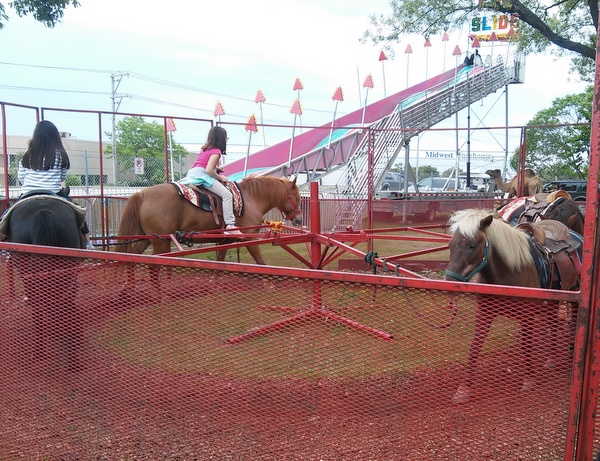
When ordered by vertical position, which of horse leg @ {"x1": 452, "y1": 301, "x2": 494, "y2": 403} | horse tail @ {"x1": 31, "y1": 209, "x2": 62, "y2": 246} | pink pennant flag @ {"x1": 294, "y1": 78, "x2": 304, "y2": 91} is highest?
pink pennant flag @ {"x1": 294, "y1": 78, "x2": 304, "y2": 91}

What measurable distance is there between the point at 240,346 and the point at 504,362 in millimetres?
1470

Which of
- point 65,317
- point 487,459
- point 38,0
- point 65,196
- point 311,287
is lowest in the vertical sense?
point 487,459

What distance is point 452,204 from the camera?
1385 cm

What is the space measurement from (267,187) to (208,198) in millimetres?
1237

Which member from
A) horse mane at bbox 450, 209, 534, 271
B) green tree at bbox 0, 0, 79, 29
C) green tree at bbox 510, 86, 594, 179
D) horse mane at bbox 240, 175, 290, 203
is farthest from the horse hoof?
green tree at bbox 510, 86, 594, 179

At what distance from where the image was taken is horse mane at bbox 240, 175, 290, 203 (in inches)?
334

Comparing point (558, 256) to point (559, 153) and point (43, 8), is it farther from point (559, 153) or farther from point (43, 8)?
point (559, 153)

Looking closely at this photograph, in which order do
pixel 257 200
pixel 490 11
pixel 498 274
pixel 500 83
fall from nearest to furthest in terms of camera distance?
pixel 498 274 → pixel 257 200 → pixel 490 11 → pixel 500 83

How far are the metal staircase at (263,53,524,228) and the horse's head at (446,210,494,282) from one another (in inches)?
399

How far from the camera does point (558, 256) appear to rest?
14.3ft

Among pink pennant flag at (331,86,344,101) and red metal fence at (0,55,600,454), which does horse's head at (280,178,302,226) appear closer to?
red metal fence at (0,55,600,454)

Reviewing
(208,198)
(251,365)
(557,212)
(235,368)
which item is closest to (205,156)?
(208,198)

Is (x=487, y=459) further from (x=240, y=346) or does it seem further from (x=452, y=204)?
(x=452, y=204)

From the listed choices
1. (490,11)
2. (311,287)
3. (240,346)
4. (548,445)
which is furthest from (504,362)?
(490,11)
